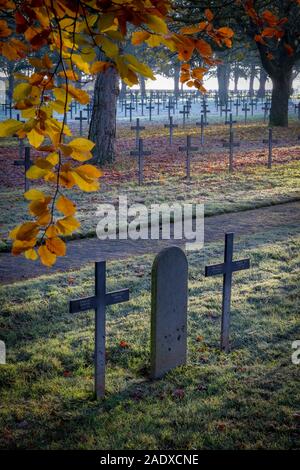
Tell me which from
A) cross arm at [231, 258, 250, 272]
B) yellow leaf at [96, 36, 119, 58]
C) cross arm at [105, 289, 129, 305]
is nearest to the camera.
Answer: yellow leaf at [96, 36, 119, 58]

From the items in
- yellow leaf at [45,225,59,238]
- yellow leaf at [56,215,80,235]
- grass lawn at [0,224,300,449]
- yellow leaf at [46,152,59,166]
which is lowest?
grass lawn at [0,224,300,449]

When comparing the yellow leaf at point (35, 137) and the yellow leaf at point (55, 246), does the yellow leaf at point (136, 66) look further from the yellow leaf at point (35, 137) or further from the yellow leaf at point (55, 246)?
the yellow leaf at point (55, 246)

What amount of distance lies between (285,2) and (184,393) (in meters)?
20.5

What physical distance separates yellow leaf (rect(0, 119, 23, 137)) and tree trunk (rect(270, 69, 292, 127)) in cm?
2949

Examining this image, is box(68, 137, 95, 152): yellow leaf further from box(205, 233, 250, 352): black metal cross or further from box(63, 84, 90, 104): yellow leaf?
box(205, 233, 250, 352): black metal cross

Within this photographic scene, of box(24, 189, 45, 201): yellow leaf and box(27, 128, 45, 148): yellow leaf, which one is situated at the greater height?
box(27, 128, 45, 148): yellow leaf

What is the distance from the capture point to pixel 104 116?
59.6ft

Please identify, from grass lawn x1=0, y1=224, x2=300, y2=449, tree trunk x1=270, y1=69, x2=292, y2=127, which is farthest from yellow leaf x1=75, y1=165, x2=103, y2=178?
tree trunk x1=270, y1=69, x2=292, y2=127

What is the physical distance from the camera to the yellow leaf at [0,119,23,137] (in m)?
2.29

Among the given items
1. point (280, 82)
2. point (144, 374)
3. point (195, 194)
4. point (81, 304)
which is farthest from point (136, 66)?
point (280, 82)

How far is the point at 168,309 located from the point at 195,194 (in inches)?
353

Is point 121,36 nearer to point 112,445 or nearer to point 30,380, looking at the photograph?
point 112,445

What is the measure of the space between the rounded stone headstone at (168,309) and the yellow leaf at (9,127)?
2777 mm

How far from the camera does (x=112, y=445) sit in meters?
4.05
